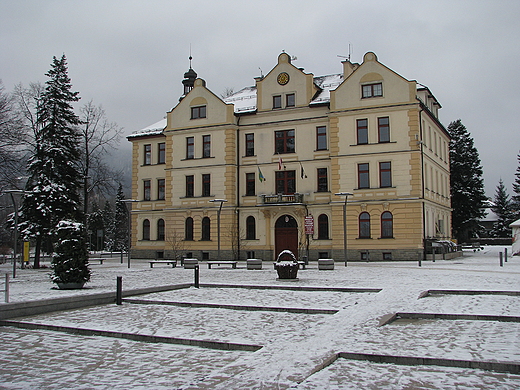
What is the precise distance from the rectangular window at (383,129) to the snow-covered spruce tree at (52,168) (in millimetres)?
21525

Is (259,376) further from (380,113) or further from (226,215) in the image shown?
(226,215)

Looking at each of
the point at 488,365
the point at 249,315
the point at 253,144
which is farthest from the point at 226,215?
the point at 488,365

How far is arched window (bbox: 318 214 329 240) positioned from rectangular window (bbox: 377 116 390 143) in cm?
728

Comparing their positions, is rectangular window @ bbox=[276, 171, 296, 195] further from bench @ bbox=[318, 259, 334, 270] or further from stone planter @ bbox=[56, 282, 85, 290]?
stone planter @ bbox=[56, 282, 85, 290]

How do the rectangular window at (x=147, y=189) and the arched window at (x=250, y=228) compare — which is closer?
the arched window at (x=250, y=228)

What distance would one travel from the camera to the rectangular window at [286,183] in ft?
141

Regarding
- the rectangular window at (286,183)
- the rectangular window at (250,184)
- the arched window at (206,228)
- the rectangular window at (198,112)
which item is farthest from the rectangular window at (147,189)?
the rectangular window at (286,183)

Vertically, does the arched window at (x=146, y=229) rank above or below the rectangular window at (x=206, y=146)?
below

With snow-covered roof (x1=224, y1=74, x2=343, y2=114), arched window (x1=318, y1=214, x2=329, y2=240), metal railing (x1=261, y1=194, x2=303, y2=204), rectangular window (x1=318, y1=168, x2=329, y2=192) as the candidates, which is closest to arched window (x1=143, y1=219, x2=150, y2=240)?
metal railing (x1=261, y1=194, x2=303, y2=204)

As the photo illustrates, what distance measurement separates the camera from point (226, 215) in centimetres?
4422

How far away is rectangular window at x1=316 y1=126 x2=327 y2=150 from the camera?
138ft

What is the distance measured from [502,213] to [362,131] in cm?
5531

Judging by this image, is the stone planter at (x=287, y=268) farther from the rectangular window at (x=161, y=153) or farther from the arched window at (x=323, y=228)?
the rectangular window at (x=161, y=153)

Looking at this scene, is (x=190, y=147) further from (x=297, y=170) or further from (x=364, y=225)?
(x=364, y=225)
